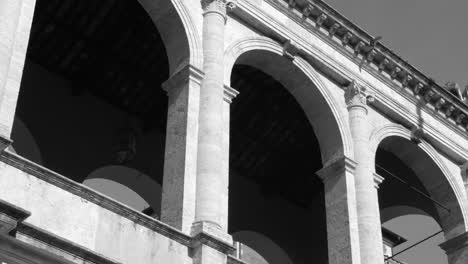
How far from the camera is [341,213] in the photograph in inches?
688

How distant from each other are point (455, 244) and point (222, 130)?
22.8 feet

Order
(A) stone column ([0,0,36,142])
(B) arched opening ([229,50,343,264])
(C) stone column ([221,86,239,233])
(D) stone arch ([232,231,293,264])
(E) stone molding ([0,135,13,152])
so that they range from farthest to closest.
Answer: (D) stone arch ([232,231,293,264]) < (B) arched opening ([229,50,343,264]) < (C) stone column ([221,86,239,233]) < (A) stone column ([0,0,36,142]) < (E) stone molding ([0,135,13,152])

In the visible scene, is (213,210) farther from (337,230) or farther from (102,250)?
(337,230)

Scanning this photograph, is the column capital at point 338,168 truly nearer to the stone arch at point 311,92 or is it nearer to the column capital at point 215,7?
the stone arch at point 311,92

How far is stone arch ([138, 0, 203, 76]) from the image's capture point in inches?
649

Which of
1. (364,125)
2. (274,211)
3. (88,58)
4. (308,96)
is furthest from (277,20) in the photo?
(274,211)

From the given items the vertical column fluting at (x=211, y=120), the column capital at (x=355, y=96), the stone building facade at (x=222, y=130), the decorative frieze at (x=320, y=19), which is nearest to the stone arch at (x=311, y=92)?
the stone building facade at (x=222, y=130)

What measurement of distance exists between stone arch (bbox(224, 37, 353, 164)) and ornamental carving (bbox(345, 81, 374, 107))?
448 mm

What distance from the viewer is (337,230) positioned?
56.9ft

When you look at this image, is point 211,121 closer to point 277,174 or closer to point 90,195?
point 90,195

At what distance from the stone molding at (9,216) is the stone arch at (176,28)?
5.25 m

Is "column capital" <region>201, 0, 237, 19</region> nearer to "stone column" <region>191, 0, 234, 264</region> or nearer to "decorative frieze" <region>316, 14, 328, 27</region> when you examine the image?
"stone column" <region>191, 0, 234, 264</region>

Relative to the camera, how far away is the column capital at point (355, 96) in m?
19.0

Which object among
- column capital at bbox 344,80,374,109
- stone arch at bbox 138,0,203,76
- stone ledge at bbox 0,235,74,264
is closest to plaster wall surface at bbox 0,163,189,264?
stone ledge at bbox 0,235,74,264
